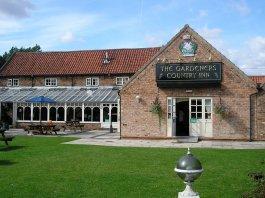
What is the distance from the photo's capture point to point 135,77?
26.5m

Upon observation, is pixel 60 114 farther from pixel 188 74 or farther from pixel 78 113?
pixel 188 74

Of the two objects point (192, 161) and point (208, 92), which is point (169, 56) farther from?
point (192, 161)

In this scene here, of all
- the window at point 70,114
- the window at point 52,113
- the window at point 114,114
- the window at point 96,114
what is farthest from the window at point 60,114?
the window at point 114,114

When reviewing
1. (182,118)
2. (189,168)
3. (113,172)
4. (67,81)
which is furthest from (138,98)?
(189,168)

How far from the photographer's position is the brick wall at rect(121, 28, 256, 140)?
24969mm

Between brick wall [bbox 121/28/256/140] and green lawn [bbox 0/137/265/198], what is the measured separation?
17.6ft

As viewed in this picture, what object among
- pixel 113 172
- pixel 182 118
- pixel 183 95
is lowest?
pixel 113 172

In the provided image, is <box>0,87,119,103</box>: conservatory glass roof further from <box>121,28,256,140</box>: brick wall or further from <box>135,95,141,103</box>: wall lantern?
<box>135,95,141,103</box>: wall lantern

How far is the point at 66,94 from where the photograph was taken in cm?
3747

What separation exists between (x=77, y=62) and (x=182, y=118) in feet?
53.2

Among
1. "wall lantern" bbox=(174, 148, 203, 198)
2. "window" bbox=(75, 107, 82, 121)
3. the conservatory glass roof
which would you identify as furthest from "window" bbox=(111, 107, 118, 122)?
"wall lantern" bbox=(174, 148, 203, 198)

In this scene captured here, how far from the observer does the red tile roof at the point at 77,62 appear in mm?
38750

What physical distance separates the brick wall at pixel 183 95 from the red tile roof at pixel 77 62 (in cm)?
1137

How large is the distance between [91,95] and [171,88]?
1206cm
